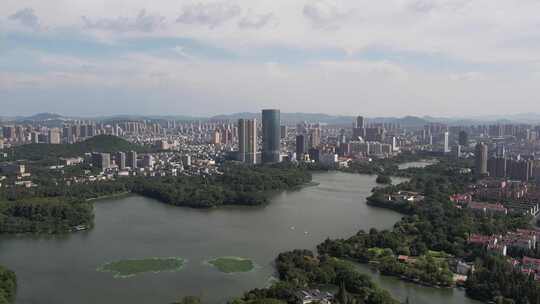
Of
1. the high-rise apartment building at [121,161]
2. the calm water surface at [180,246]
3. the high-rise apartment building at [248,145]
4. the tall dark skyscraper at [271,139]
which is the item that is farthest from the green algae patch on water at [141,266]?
the tall dark skyscraper at [271,139]

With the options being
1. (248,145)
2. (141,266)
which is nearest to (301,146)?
(248,145)

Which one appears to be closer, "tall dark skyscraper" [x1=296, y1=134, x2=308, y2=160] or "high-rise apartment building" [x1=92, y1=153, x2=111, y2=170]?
"high-rise apartment building" [x1=92, y1=153, x2=111, y2=170]

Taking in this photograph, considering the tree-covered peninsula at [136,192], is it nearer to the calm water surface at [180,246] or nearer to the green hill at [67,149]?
the calm water surface at [180,246]

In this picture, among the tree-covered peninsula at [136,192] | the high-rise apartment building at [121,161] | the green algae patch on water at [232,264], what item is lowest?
the green algae patch on water at [232,264]

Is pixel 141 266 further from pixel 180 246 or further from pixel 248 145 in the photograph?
pixel 248 145

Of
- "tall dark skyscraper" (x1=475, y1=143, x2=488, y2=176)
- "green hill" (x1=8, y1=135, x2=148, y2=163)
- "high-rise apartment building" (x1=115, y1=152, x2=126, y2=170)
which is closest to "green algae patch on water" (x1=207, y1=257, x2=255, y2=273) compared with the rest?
"tall dark skyscraper" (x1=475, y1=143, x2=488, y2=176)

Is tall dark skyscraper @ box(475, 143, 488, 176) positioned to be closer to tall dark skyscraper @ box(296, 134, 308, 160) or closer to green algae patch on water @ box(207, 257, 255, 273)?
tall dark skyscraper @ box(296, 134, 308, 160)
